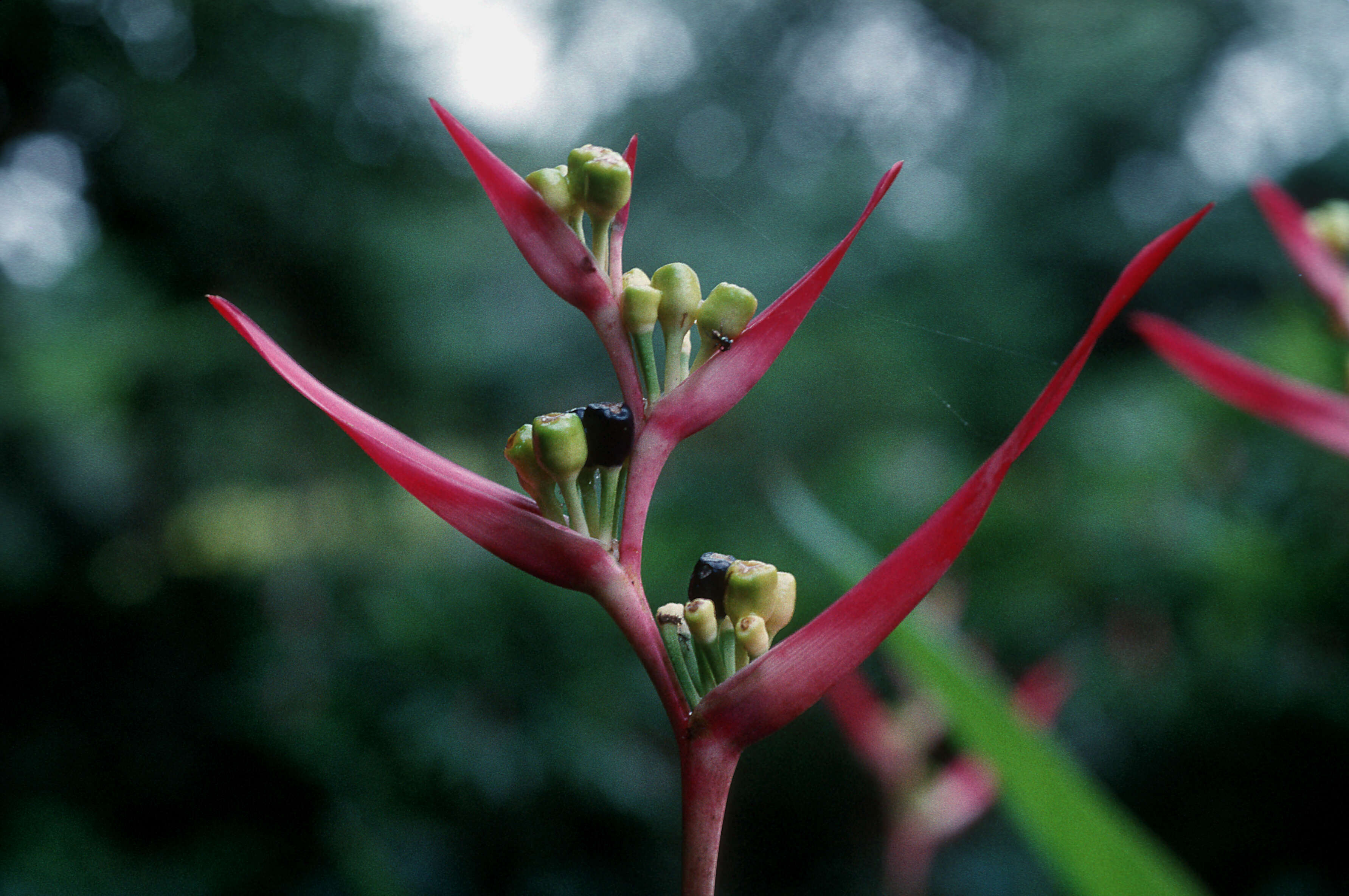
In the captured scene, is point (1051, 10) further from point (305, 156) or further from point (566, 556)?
point (566, 556)

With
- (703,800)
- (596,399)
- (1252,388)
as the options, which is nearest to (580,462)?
(703,800)

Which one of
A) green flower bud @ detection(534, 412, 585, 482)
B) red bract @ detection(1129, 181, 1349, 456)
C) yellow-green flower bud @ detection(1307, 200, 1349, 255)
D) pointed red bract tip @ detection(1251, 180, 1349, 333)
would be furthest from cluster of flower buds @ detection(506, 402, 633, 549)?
yellow-green flower bud @ detection(1307, 200, 1349, 255)

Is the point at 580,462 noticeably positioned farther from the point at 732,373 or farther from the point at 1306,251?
the point at 1306,251

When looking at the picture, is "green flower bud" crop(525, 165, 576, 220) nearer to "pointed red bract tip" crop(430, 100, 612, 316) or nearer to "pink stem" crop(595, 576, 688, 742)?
"pointed red bract tip" crop(430, 100, 612, 316)

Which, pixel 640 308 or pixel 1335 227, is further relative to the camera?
pixel 1335 227

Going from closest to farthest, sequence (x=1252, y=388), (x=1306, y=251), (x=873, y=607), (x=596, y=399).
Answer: (x=873, y=607), (x=1252, y=388), (x=1306, y=251), (x=596, y=399)

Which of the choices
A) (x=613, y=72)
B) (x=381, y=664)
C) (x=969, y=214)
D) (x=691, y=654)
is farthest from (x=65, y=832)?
(x=969, y=214)

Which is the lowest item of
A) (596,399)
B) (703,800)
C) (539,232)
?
(596,399)
